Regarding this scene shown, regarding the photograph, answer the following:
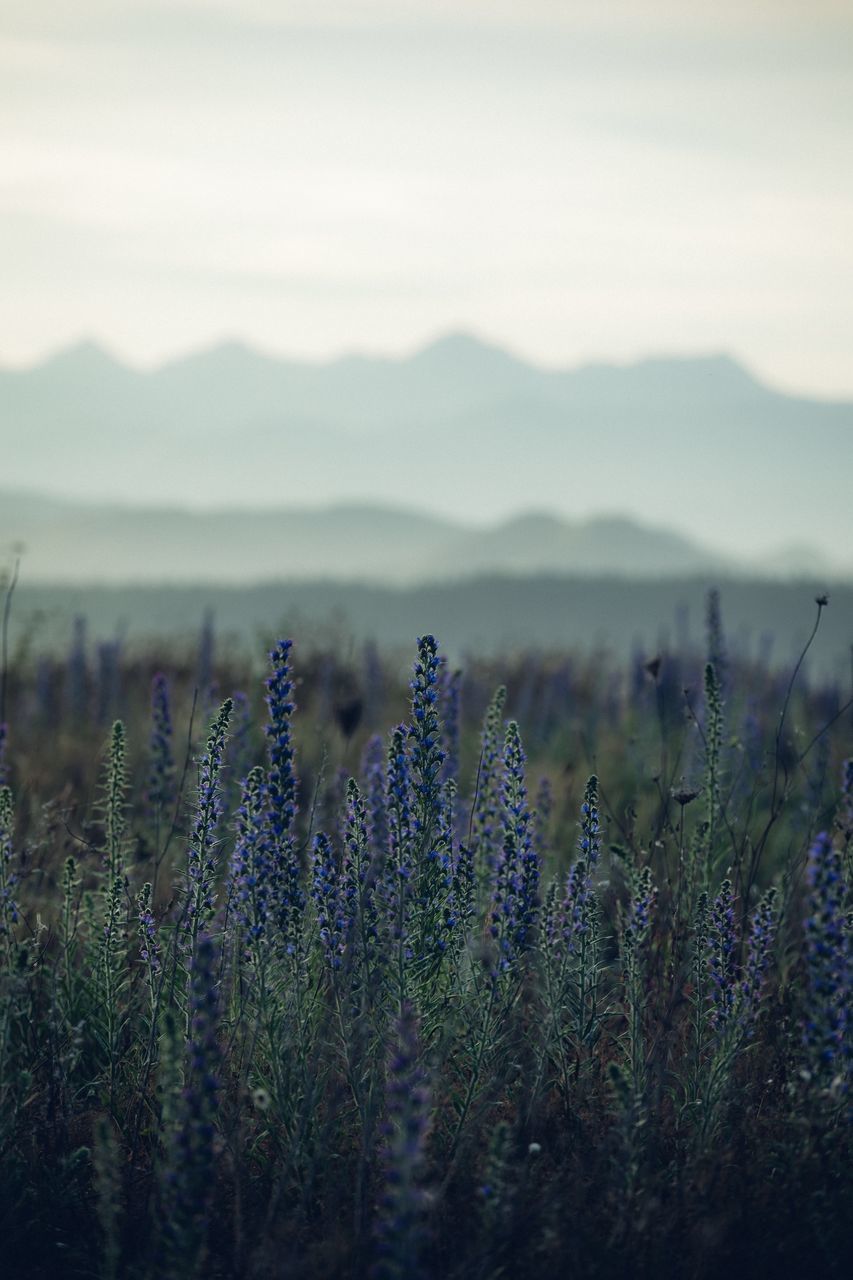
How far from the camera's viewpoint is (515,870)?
12.8 feet

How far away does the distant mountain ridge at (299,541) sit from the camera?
98.3 meters

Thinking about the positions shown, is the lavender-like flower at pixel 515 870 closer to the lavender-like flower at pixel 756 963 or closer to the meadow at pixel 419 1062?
the meadow at pixel 419 1062

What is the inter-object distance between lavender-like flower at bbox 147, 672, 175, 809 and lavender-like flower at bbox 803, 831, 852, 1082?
11.1 feet

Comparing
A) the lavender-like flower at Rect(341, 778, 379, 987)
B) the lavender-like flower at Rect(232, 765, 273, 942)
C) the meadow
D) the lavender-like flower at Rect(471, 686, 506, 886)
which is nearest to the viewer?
the meadow

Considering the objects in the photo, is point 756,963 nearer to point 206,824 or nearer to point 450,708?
point 206,824

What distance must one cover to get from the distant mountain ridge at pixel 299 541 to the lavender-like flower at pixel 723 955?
89992 millimetres

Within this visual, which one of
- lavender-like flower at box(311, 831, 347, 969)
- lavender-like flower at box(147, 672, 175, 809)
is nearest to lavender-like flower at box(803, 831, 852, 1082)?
lavender-like flower at box(311, 831, 347, 969)

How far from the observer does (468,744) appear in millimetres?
9375

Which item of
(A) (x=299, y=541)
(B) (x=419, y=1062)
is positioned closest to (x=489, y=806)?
(B) (x=419, y=1062)

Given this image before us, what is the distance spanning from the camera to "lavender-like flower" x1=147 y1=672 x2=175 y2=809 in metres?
6.09

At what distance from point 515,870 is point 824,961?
36.6 inches

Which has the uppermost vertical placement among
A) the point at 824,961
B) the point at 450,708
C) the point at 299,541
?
the point at 299,541

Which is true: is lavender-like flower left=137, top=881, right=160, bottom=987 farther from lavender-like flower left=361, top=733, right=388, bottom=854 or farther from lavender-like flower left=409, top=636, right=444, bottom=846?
lavender-like flower left=361, top=733, right=388, bottom=854

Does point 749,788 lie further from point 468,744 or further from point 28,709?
point 28,709
